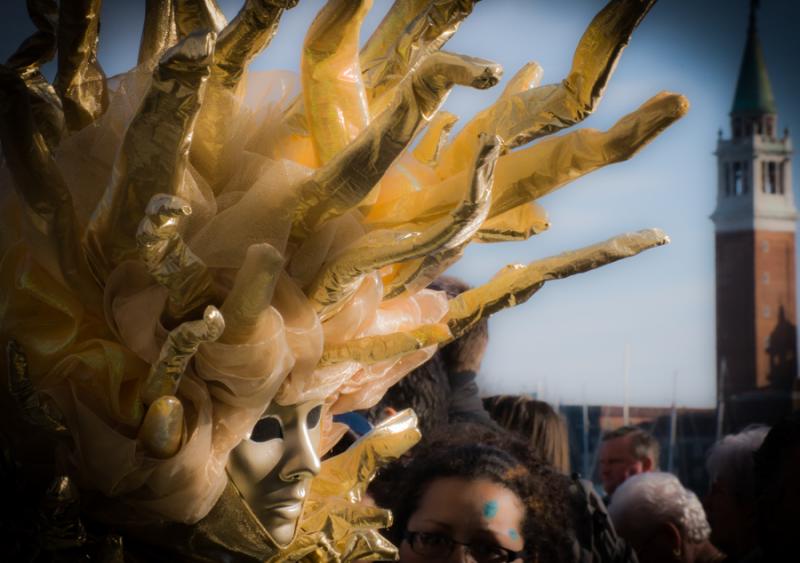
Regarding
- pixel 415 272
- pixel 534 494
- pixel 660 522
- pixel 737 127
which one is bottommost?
pixel 737 127

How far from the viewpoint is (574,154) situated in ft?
5.80

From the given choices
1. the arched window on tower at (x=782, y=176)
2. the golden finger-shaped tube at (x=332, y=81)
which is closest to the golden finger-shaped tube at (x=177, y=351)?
the golden finger-shaped tube at (x=332, y=81)

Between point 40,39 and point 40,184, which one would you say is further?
point 40,39

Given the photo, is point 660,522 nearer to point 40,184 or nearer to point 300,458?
point 300,458

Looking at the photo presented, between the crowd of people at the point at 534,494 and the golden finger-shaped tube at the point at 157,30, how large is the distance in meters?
1.14

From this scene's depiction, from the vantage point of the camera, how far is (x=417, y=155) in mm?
1963

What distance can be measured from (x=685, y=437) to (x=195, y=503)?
3458 centimetres

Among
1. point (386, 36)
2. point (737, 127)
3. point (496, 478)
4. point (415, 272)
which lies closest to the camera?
point (415, 272)

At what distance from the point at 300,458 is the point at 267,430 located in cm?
7

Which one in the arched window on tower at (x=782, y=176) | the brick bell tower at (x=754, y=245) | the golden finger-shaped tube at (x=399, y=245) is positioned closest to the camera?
the golden finger-shaped tube at (x=399, y=245)

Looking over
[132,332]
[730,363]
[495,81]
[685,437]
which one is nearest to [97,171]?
[132,332]

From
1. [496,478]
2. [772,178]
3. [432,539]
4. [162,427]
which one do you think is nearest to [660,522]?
[496,478]

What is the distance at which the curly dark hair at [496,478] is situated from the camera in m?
2.58

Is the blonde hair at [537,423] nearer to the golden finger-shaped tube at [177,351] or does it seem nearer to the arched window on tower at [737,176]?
the golden finger-shaped tube at [177,351]
